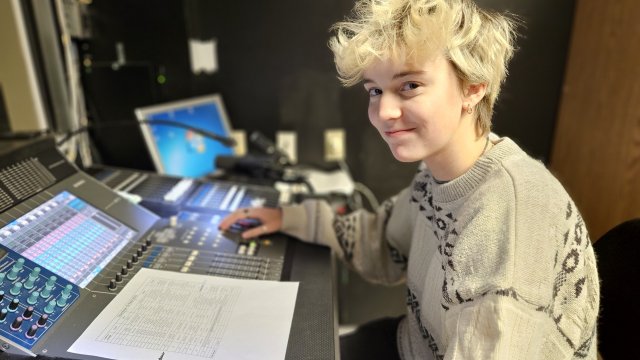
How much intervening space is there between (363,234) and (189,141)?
872 millimetres

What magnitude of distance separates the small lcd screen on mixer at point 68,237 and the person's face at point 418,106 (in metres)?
0.62

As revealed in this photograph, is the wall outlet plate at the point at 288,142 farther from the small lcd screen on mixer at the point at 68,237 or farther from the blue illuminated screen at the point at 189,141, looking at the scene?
the small lcd screen on mixer at the point at 68,237

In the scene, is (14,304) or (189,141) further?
(189,141)

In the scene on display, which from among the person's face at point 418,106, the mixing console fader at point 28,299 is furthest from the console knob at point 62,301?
the person's face at point 418,106

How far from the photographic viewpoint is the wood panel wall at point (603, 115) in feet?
4.58

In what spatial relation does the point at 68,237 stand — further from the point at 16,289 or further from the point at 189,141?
the point at 189,141

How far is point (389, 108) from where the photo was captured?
0.85 metres

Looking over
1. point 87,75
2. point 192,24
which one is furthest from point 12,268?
point 192,24

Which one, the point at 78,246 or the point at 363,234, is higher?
the point at 78,246

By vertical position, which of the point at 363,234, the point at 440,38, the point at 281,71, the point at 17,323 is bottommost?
the point at 363,234

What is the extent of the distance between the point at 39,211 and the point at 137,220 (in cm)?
22

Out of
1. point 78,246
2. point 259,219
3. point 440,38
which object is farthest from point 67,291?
point 440,38

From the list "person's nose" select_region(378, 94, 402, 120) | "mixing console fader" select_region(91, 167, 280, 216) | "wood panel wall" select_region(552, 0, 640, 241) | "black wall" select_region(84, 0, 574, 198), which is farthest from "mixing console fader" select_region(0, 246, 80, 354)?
"wood panel wall" select_region(552, 0, 640, 241)

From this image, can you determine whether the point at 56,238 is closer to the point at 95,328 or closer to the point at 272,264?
the point at 95,328
